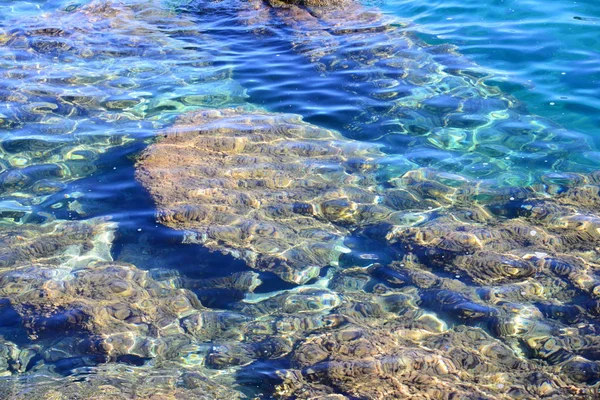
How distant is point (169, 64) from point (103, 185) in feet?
11.4

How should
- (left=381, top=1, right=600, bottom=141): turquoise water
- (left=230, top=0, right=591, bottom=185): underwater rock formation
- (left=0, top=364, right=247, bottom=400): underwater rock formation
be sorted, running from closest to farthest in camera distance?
(left=0, top=364, right=247, bottom=400): underwater rock formation
(left=230, top=0, right=591, bottom=185): underwater rock formation
(left=381, top=1, right=600, bottom=141): turquoise water

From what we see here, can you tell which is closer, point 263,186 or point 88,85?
point 263,186

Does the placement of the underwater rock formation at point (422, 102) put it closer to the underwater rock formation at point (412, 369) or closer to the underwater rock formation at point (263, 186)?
the underwater rock formation at point (263, 186)

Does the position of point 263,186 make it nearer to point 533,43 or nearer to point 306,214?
point 306,214

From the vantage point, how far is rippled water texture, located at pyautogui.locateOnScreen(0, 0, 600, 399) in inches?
167

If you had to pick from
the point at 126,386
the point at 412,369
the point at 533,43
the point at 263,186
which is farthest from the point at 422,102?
the point at 126,386

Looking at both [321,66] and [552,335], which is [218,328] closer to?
[552,335]

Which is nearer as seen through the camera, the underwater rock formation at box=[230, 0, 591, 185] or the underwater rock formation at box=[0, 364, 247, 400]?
the underwater rock formation at box=[0, 364, 247, 400]

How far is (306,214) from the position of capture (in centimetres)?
581

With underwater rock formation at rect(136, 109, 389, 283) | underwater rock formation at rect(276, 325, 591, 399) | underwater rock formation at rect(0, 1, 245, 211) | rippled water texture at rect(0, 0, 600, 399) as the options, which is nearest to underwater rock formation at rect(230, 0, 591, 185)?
rippled water texture at rect(0, 0, 600, 399)

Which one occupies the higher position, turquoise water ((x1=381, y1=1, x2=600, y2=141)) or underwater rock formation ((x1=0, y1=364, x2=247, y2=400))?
turquoise water ((x1=381, y1=1, x2=600, y2=141))

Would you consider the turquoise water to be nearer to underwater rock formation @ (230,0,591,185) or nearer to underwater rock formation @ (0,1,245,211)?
underwater rock formation @ (230,0,591,185)

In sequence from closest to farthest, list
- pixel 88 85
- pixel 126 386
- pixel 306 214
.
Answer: pixel 126 386
pixel 306 214
pixel 88 85

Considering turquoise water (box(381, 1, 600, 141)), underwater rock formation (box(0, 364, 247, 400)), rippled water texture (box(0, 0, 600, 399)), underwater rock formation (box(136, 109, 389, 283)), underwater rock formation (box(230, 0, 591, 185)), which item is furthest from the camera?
turquoise water (box(381, 1, 600, 141))
